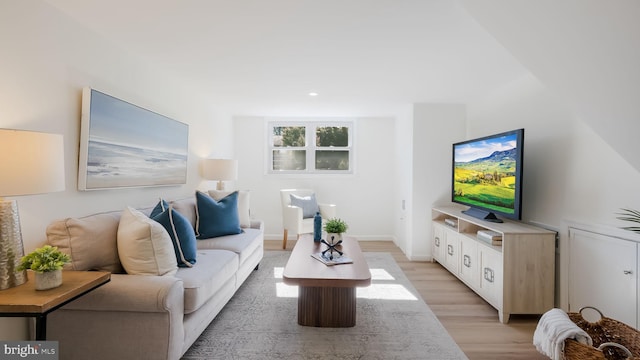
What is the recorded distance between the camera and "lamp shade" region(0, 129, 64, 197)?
120cm

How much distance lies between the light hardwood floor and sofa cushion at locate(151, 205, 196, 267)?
83.3 inches

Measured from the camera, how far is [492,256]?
8.46 ft

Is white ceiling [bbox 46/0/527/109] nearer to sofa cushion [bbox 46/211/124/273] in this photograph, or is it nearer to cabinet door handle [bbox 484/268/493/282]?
sofa cushion [bbox 46/211/124/273]

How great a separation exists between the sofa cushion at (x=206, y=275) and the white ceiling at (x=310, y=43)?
1.75m

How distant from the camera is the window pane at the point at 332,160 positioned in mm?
5332

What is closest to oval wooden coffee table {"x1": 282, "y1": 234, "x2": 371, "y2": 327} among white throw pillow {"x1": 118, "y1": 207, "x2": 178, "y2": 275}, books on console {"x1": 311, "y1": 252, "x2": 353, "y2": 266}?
books on console {"x1": 311, "y1": 252, "x2": 353, "y2": 266}

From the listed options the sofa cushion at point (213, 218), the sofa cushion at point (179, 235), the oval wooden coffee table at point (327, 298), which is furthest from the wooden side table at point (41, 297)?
the sofa cushion at point (213, 218)

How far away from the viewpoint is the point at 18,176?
122 centimetres

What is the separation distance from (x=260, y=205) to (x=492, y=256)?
12.3 ft

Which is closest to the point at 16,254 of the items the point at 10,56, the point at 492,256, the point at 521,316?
the point at 10,56

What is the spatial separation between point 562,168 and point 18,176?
360cm

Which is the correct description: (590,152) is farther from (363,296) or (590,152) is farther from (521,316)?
(363,296)

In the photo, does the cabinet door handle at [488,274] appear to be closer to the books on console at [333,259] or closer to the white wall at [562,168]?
the white wall at [562,168]

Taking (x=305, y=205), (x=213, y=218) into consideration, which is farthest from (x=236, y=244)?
(x=305, y=205)
